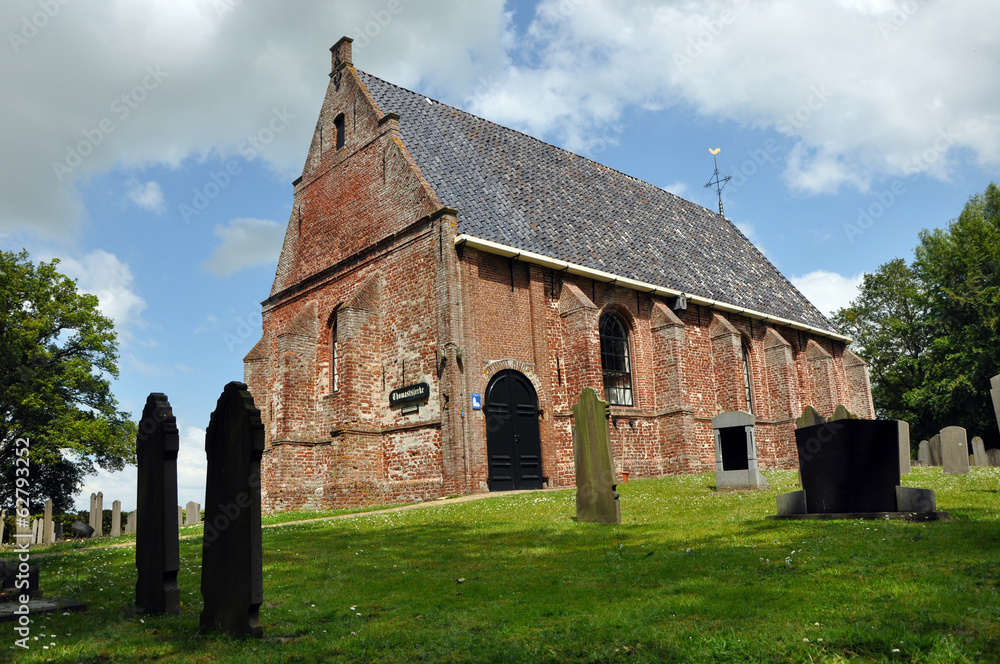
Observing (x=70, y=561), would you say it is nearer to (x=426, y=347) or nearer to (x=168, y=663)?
(x=168, y=663)

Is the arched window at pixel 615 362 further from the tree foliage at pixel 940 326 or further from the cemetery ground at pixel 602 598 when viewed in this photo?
the tree foliage at pixel 940 326

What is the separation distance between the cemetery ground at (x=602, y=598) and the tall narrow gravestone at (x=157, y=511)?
0.75 feet

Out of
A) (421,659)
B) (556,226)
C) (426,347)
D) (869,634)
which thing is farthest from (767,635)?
(556,226)

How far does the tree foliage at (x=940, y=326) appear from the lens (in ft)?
111

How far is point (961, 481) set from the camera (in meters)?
14.9

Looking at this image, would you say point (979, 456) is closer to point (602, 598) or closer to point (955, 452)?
point (955, 452)

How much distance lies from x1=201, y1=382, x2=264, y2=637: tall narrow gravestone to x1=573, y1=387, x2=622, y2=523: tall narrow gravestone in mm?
6651

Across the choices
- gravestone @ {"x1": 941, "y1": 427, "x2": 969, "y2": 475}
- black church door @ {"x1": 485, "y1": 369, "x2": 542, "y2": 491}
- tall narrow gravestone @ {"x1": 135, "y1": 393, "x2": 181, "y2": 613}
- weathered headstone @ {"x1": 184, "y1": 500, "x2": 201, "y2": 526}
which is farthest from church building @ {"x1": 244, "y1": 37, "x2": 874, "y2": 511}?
tall narrow gravestone @ {"x1": 135, "y1": 393, "x2": 181, "y2": 613}

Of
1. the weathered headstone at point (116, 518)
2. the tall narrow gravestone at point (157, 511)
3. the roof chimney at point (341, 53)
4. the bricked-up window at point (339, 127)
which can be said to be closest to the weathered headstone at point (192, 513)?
the weathered headstone at point (116, 518)

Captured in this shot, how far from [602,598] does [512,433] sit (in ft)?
44.1

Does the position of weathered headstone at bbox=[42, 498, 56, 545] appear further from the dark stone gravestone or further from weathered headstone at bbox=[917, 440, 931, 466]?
weathered headstone at bbox=[917, 440, 931, 466]

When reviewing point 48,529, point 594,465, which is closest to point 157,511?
point 594,465

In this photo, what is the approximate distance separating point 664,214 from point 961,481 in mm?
17958

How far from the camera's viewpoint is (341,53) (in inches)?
960
